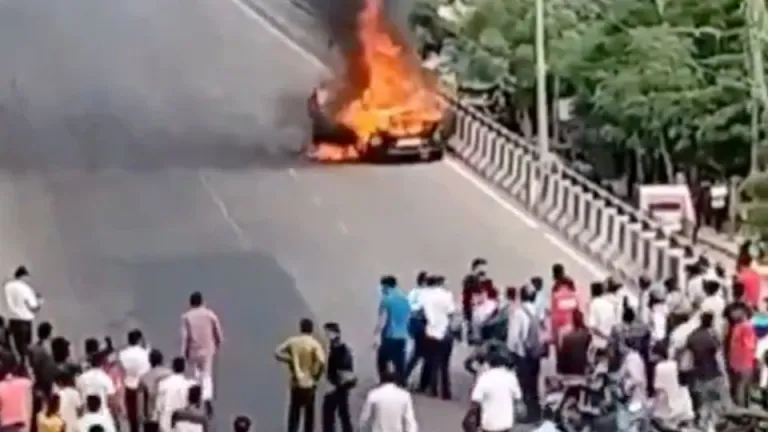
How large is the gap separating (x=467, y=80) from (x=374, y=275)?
1340 cm

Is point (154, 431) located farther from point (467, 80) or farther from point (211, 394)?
point (467, 80)

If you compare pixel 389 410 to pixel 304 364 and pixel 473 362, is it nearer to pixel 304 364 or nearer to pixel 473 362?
pixel 304 364

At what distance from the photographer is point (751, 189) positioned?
25.0 meters

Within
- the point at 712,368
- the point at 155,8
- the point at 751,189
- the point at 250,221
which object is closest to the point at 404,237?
the point at 250,221

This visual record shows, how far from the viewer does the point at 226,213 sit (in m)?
33.8

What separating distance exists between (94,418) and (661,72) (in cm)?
1871

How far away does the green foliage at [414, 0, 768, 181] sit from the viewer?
1320 inches

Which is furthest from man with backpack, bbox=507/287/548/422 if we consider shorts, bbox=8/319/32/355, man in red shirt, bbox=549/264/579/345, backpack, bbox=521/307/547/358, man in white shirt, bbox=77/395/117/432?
shorts, bbox=8/319/32/355

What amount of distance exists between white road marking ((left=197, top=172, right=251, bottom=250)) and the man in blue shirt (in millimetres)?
10135

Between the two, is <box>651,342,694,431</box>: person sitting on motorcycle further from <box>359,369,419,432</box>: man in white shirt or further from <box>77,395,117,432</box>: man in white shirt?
<box>77,395,117,432</box>: man in white shirt

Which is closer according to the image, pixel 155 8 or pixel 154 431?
pixel 154 431

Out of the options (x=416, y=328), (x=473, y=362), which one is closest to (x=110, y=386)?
(x=473, y=362)

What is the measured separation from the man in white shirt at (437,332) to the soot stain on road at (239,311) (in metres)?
1.55

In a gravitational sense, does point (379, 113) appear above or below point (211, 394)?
above
